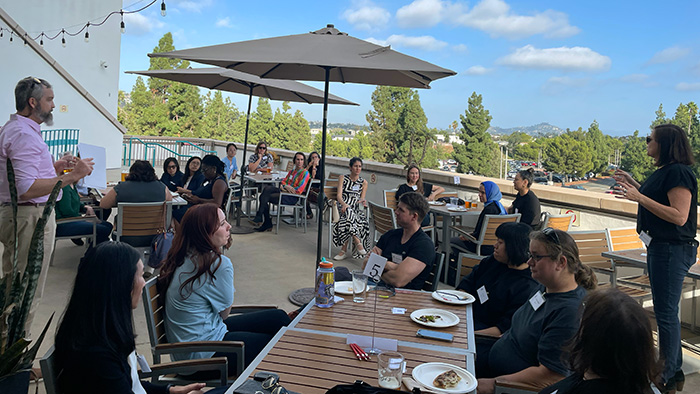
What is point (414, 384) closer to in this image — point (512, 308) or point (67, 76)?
point (512, 308)

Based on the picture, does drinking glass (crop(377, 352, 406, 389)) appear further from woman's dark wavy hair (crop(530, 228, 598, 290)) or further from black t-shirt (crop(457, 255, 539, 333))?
black t-shirt (crop(457, 255, 539, 333))

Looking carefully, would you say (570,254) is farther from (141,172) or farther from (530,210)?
(141,172)

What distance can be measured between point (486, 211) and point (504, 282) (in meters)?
2.67

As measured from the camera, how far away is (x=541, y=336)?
2176 millimetres

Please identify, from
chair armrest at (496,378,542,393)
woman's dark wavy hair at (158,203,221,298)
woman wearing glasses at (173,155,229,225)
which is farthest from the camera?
woman wearing glasses at (173,155,229,225)

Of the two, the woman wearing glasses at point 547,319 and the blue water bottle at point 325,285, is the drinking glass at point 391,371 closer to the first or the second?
the woman wearing glasses at point 547,319

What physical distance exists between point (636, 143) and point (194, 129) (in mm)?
78079

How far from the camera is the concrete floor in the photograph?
378 centimetres

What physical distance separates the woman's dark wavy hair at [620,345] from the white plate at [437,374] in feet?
1.49

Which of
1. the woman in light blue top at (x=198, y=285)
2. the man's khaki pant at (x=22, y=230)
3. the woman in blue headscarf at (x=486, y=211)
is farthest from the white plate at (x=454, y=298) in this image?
the woman in blue headscarf at (x=486, y=211)

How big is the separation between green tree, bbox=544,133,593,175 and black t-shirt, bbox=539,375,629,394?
107 meters

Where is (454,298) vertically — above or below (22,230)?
below

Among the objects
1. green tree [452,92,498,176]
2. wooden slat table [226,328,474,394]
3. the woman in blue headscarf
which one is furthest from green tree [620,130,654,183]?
wooden slat table [226,328,474,394]

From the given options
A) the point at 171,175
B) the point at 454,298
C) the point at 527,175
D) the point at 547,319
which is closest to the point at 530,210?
the point at 527,175
